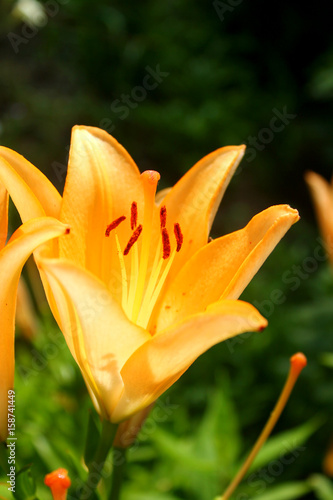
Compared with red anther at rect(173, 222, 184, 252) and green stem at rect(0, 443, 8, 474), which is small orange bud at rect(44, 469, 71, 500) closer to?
green stem at rect(0, 443, 8, 474)

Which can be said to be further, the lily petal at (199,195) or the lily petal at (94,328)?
the lily petal at (199,195)

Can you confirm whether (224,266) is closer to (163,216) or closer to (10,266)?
(163,216)

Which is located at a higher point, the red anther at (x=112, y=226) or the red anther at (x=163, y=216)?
the red anther at (x=112, y=226)

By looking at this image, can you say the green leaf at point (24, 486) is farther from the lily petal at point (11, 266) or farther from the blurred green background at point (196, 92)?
the blurred green background at point (196, 92)

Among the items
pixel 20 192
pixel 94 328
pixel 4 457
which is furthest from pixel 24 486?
pixel 20 192

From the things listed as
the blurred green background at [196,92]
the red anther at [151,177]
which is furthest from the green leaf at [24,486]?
the blurred green background at [196,92]
